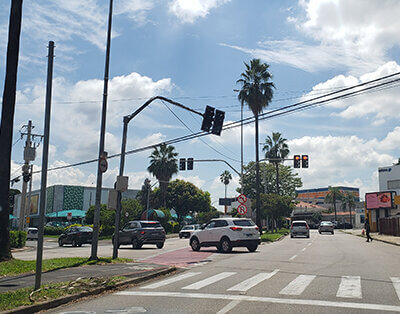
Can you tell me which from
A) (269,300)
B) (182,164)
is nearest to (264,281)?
(269,300)

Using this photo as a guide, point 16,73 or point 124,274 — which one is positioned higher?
point 16,73

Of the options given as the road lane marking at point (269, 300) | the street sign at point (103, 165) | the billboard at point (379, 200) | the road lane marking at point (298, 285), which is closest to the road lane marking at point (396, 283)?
the road lane marking at point (269, 300)

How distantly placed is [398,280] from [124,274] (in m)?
7.13

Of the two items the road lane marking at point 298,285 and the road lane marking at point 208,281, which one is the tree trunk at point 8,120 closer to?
the road lane marking at point 208,281

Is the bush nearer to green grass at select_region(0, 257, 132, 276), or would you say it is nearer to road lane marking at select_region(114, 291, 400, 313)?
green grass at select_region(0, 257, 132, 276)

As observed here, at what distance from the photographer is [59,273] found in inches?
500

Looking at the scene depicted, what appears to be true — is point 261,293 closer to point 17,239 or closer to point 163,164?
point 17,239

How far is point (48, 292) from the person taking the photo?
895 cm

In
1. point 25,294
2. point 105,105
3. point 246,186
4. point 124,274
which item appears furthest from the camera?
point 246,186

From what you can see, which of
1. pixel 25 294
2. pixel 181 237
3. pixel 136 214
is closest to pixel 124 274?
pixel 25 294

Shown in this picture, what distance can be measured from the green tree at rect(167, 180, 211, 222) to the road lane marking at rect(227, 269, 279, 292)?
229 ft

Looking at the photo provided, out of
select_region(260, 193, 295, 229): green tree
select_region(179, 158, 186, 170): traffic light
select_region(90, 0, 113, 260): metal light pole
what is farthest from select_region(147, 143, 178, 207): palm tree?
select_region(90, 0, 113, 260): metal light pole

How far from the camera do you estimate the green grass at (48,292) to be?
7855 mm

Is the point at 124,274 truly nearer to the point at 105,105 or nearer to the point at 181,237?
the point at 105,105
